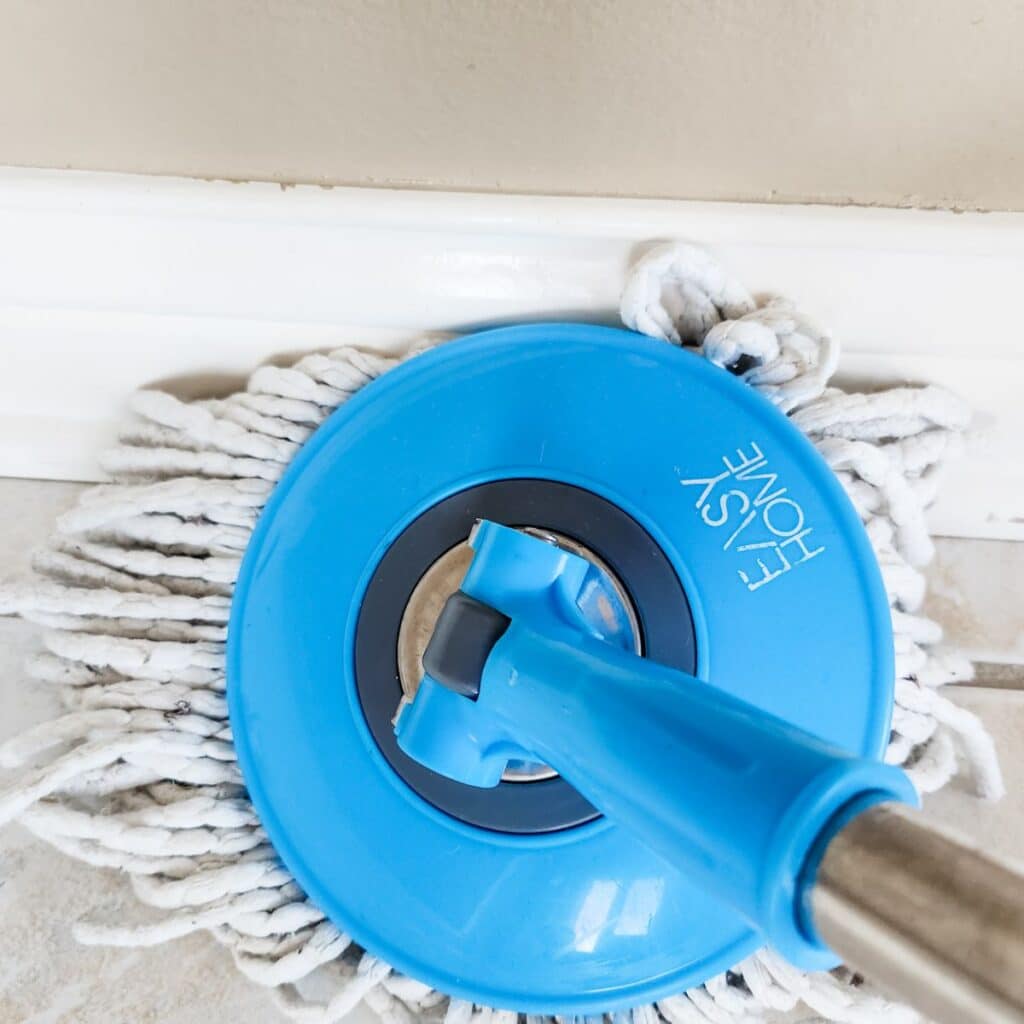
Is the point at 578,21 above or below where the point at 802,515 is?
above

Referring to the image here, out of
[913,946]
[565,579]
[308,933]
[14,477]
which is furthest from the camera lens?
[14,477]

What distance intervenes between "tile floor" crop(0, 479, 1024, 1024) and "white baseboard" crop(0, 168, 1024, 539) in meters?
0.10

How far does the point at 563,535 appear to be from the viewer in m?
0.45

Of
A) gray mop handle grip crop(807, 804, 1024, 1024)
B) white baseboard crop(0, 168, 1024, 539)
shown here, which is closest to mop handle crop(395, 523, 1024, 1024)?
gray mop handle grip crop(807, 804, 1024, 1024)

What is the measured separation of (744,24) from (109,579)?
0.37 meters

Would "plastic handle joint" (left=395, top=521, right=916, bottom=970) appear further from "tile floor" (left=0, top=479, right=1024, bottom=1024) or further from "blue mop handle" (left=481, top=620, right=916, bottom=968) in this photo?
"tile floor" (left=0, top=479, right=1024, bottom=1024)

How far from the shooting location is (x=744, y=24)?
1.22 ft

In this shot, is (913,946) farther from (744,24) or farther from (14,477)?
(14,477)

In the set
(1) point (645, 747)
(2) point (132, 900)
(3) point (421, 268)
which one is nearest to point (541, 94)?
(3) point (421, 268)

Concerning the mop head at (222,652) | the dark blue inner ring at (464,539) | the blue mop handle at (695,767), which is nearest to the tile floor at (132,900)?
the mop head at (222,652)

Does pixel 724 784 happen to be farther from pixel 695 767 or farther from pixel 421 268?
pixel 421 268

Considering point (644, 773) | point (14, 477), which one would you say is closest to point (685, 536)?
point (644, 773)

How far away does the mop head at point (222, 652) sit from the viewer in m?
0.45

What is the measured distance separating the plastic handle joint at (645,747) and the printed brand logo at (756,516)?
0.08 meters
